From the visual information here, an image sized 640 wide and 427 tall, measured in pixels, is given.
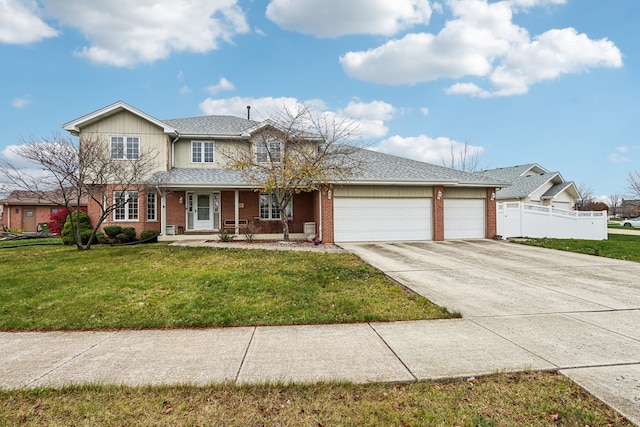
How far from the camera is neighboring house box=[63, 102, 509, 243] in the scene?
15.7 m

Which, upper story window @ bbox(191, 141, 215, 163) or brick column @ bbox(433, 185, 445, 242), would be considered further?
upper story window @ bbox(191, 141, 215, 163)

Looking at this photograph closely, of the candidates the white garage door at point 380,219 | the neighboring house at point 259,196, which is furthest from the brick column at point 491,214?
the white garage door at point 380,219

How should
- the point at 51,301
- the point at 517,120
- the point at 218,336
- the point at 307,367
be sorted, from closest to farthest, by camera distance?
the point at 307,367 < the point at 218,336 < the point at 51,301 < the point at 517,120

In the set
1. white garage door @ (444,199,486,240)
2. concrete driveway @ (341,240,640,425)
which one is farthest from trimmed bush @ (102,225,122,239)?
white garage door @ (444,199,486,240)

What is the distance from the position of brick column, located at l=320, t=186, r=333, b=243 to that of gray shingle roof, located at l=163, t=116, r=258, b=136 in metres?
6.30

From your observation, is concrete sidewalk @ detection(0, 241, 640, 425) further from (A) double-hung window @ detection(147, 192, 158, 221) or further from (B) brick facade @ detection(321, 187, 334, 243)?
(A) double-hung window @ detection(147, 192, 158, 221)

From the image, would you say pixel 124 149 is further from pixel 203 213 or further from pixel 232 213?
pixel 232 213

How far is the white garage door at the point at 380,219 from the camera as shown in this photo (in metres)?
15.7

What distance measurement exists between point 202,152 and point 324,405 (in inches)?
701

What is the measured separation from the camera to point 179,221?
1756 centimetres

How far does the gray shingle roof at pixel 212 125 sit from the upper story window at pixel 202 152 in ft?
2.31

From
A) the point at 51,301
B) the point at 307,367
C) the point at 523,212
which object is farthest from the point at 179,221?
the point at 523,212

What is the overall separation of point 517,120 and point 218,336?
22.0 metres

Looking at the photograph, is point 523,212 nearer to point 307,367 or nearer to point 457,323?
point 457,323
